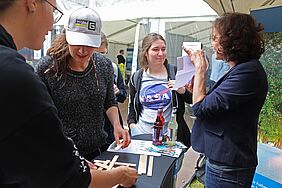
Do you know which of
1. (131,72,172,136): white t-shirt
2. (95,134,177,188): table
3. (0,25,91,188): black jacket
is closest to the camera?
(0,25,91,188): black jacket

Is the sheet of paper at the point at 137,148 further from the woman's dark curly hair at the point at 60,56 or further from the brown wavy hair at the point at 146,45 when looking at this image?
the brown wavy hair at the point at 146,45

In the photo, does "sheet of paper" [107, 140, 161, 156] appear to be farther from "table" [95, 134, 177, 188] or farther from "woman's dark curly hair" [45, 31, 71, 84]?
"woman's dark curly hair" [45, 31, 71, 84]

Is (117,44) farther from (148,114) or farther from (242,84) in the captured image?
(242,84)

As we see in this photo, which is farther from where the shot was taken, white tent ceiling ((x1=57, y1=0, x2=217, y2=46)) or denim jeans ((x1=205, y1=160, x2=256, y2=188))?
white tent ceiling ((x1=57, y1=0, x2=217, y2=46))

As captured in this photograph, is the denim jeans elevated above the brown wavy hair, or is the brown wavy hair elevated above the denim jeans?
the brown wavy hair

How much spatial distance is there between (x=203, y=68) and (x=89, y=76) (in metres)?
0.58

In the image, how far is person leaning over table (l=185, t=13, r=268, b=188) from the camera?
3.97 ft

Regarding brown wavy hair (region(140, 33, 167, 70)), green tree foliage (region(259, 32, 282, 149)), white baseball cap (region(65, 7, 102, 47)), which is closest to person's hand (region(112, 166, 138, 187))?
white baseball cap (region(65, 7, 102, 47))

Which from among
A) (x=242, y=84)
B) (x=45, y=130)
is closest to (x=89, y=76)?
(x=242, y=84)

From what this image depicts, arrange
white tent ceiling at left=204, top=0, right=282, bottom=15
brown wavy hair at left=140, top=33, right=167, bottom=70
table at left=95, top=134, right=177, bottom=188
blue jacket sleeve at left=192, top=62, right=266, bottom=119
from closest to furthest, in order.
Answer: table at left=95, top=134, right=177, bottom=188, blue jacket sleeve at left=192, top=62, right=266, bottom=119, brown wavy hair at left=140, top=33, right=167, bottom=70, white tent ceiling at left=204, top=0, right=282, bottom=15

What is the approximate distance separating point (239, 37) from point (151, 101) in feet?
2.84

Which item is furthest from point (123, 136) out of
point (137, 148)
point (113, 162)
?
point (113, 162)

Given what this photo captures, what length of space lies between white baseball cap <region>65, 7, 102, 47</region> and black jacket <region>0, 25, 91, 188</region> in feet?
2.37

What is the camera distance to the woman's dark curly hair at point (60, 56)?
1.25 m
